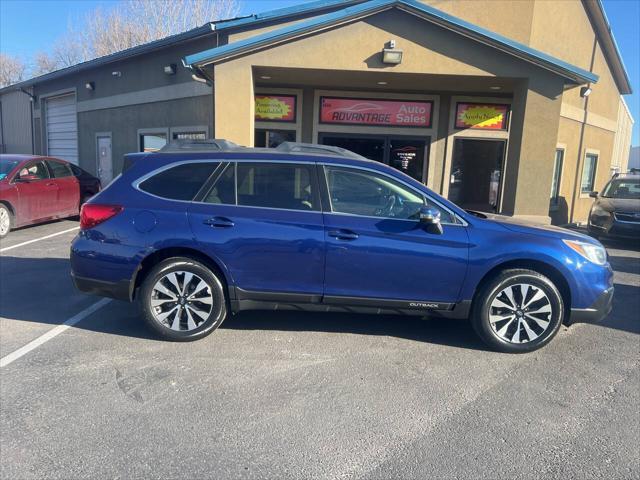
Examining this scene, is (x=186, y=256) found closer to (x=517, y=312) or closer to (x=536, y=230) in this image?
(x=517, y=312)

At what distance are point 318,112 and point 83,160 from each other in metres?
10.4

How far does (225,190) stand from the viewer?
451 centimetres

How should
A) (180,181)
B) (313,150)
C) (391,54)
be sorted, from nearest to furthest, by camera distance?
(180,181), (313,150), (391,54)

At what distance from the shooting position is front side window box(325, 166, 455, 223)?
4398 millimetres

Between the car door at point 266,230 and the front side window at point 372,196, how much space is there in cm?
20

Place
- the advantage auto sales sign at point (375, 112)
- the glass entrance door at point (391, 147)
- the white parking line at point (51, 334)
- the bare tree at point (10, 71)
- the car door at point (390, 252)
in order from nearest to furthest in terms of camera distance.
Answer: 1. the white parking line at point (51, 334)
2. the car door at point (390, 252)
3. the advantage auto sales sign at point (375, 112)
4. the glass entrance door at point (391, 147)
5. the bare tree at point (10, 71)

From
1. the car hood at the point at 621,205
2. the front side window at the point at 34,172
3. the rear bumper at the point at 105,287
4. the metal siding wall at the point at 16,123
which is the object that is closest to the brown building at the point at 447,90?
the car hood at the point at 621,205

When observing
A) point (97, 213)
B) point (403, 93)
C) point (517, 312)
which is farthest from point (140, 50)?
point (517, 312)

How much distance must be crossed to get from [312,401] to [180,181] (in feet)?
7.74

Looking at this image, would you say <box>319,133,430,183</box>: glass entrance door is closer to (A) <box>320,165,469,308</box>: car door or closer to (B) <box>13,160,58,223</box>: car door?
(B) <box>13,160,58,223</box>: car door

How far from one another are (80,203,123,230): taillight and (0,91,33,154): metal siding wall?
69.6ft

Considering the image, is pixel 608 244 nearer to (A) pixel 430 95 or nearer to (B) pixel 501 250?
(A) pixel 430 95

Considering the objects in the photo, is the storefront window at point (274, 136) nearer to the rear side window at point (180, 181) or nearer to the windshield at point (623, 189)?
the windshield at point (623, 189)

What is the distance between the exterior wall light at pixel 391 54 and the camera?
29.3ft
